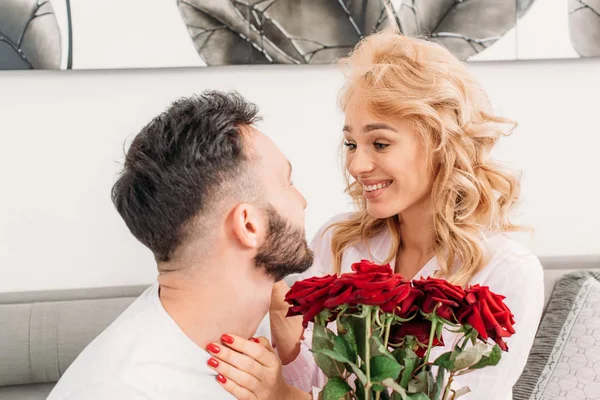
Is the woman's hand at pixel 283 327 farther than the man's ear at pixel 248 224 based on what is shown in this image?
Yes

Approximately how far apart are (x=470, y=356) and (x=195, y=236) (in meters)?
0.53

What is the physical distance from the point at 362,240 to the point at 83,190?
1022mm

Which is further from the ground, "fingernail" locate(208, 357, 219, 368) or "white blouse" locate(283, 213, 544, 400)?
"fingernail" locate(208, 357, 219, 368)

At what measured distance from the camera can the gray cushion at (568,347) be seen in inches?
80.9

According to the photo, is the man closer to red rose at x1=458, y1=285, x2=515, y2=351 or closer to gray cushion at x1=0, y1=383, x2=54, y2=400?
red rose at x1=458, y1=285, x2=515, y2=351

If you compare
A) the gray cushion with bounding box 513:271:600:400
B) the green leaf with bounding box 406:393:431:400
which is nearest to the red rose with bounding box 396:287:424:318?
the green leaf with bounding box 406:393:431:400

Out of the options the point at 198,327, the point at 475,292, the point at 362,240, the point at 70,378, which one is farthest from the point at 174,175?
the point at 362,240

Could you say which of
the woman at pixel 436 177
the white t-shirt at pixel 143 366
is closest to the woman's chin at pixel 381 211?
the woman at pixel 436 177

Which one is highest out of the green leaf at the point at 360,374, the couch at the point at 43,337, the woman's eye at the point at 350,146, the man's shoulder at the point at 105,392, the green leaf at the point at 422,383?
the woman's eye at the point at 350,146

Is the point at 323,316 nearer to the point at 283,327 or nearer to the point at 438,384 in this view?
the point at 438,384

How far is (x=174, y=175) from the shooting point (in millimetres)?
1204

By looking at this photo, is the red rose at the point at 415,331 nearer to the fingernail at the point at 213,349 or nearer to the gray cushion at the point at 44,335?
the fingernail at the point at 213,349

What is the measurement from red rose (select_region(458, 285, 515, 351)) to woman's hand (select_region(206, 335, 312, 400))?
0.45 meters

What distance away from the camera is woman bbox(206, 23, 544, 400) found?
1556 mm
